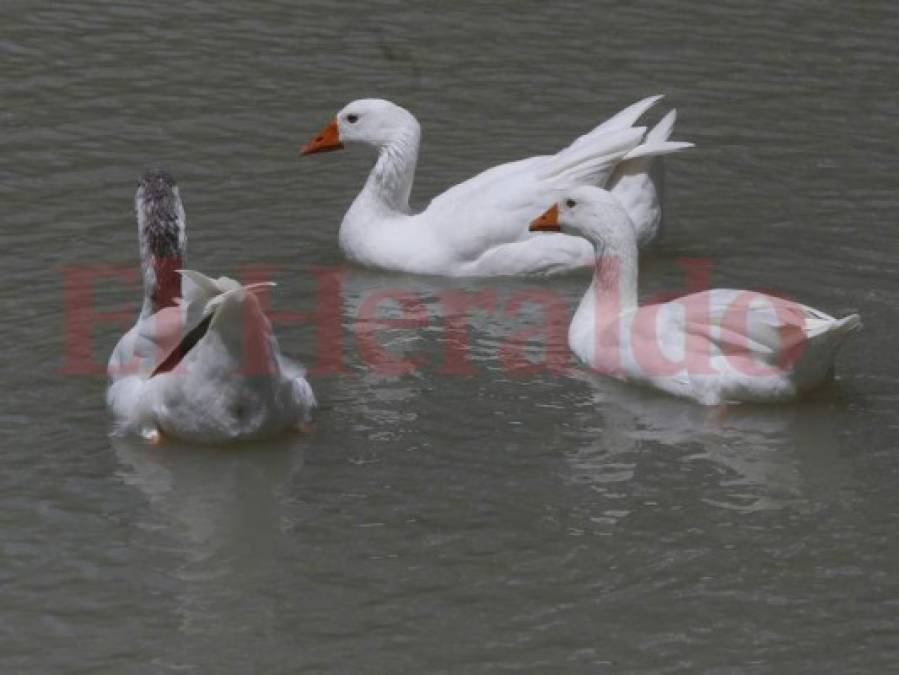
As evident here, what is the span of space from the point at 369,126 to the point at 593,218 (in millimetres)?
1809

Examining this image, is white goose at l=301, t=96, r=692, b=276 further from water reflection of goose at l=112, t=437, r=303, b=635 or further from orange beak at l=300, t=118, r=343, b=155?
water reflection of goose at l=112, t=437, r=303, b=635

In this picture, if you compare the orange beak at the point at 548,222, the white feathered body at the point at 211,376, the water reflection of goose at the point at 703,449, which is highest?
the orange beak at the point at 548,222

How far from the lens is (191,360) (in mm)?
7785

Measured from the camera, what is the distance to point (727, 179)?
11.5 meters

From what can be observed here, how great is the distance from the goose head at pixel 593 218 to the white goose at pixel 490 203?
24.8 inches

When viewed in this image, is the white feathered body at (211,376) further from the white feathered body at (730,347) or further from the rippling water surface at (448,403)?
the white feathered body at (730,347)

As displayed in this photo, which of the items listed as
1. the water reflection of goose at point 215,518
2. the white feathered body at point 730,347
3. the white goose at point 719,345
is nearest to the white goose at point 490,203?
the white goose at point 719,345

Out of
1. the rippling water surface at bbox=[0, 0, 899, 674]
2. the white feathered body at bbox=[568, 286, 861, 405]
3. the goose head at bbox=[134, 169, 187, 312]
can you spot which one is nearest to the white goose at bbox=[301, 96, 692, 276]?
the rippling water surface at bbox=[0, 0, 899, 674]

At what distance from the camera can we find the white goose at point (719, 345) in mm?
8453

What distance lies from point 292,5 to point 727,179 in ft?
12.9

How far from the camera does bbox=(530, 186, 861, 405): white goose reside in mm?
8453

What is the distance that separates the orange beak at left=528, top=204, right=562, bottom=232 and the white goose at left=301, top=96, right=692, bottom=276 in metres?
0.56

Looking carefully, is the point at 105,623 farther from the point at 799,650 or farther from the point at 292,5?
A: the point at 292,5

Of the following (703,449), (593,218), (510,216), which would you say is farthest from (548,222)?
(703,449)
